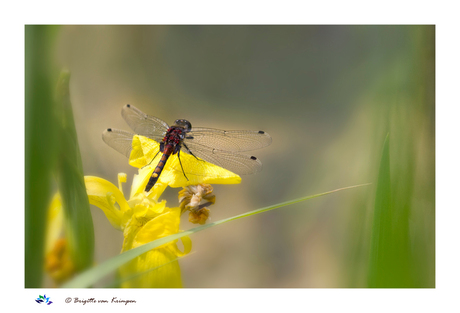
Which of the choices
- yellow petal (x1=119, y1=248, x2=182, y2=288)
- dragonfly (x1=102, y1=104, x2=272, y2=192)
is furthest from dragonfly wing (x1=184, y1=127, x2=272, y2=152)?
yellow petal (x1=119, y1=248, x2=182, y2=288)

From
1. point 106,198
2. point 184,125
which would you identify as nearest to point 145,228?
point 106,198

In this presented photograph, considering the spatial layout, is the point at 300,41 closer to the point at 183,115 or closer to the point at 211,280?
the point at 183,115

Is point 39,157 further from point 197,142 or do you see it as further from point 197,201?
point 197,142

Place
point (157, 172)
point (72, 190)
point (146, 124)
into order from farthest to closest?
point (146, 124) → point (157, 172) → point (72, 190)

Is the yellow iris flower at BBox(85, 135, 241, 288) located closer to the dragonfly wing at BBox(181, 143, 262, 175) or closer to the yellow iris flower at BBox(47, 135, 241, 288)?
the yellow iris flower at BBox(47, 135, 241, 288)

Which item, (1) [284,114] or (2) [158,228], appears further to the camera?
(1) [284,114]
